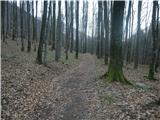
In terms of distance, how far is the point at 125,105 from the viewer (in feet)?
30.6

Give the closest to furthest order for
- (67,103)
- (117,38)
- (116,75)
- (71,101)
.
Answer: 1. (67,103)
2. (71,101)
3. (116,75)
4. (117,38)

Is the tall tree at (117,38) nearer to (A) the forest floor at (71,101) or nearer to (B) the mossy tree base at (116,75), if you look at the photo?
(B) the mossy tree base at (116,75)

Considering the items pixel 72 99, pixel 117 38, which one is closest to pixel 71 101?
pixel 72 99

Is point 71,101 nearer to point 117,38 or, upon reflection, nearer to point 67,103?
point 67,103

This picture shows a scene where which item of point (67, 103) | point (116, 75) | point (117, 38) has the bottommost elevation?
point (67, 103)

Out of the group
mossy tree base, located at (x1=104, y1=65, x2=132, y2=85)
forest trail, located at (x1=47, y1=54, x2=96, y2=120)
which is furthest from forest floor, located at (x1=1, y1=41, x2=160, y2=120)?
mossy tree base, located at (x1=104, y1=65, x2=132, y2=85)

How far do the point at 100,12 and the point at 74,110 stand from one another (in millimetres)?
28698

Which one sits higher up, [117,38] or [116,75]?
[117,38]

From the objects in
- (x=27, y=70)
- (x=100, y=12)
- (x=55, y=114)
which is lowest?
(x=55, y=114)

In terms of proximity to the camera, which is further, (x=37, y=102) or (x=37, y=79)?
(x=37, y=79)

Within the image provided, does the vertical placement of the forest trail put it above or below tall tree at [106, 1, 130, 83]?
below

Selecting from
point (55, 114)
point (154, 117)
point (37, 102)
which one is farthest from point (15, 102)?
point (154, 117)

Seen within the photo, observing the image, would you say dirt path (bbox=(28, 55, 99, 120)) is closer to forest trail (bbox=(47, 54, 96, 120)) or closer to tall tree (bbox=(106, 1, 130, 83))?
forest trail (bbox=(47, 54, 96, 120))

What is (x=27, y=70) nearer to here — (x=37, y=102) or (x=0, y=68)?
(x=0, y=68)
